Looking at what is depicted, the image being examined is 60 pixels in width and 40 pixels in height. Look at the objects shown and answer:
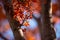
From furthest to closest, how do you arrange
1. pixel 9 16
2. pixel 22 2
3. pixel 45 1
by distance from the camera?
pixel 22 2, pixel 9 16, pixel 45 1

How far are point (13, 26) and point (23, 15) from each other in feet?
2.10

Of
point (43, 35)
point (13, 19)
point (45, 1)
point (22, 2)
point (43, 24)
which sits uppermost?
point (22, 2)

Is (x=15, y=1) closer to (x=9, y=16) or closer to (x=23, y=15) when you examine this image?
(x=23, y=15)

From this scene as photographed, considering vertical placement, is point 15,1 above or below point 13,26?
above

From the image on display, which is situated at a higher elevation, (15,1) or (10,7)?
(15,1)

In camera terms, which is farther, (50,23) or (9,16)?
(9,16)

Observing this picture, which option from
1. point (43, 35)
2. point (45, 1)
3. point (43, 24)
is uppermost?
point (45, 1)

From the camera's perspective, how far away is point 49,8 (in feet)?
6.09

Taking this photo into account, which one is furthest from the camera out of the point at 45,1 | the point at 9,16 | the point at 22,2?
the point at 22,2

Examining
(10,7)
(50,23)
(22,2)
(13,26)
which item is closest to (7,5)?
(10,7)

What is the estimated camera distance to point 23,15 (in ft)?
8.79

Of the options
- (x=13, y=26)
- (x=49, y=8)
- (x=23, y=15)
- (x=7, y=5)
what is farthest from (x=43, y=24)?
(x=23, y=15)

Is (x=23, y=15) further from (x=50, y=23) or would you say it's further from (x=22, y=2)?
(x=50, y=23)

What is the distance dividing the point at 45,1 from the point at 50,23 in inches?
12.2
